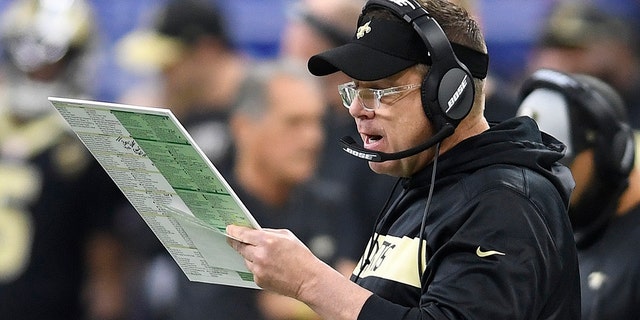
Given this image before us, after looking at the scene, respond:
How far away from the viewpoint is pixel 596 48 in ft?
15.3

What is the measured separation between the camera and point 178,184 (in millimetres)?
1983

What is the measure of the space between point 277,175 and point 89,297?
1.02 m

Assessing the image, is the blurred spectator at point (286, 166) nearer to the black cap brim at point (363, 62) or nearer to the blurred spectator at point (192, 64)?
the blurred spectator at point (192, 64)

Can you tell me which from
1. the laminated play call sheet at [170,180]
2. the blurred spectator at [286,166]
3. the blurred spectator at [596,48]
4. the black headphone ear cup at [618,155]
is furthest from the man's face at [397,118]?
the blurred spectator at [596,48]

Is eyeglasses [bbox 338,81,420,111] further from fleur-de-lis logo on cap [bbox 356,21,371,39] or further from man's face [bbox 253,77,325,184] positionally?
man's face [bbox 253,77,325,184]

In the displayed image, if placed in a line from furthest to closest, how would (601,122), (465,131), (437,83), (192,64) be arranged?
1. (192,64)
2. (601,122)
3. (465,131)
4. (437,83)

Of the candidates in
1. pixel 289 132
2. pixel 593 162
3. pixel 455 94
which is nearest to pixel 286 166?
pixel 289 132

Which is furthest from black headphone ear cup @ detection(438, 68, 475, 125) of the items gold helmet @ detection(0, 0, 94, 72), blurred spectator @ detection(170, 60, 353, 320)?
gold helmet @ detection(0, 0, 94, 72)

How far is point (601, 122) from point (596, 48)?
1.51 metres

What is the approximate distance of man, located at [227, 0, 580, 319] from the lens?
184cm

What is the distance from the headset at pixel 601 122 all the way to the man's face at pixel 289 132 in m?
1.31

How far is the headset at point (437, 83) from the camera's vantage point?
6.41 feet

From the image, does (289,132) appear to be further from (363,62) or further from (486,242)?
(486,242)

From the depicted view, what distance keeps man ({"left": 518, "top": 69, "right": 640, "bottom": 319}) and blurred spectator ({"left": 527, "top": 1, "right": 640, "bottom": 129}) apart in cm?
140
